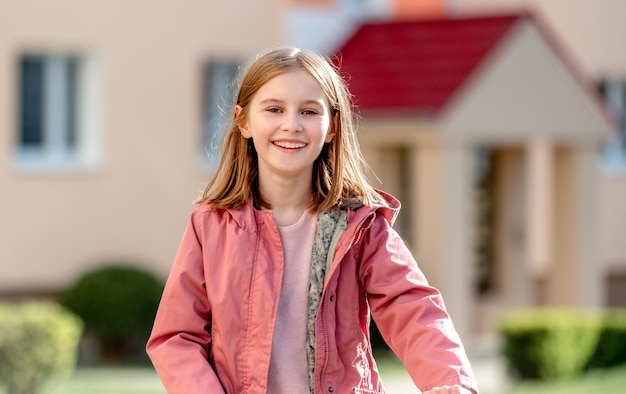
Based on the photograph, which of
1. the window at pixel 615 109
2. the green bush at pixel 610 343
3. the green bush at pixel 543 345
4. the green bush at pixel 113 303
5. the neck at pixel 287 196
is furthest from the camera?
the window at pixel 615 109

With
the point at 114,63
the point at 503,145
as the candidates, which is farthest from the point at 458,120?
the point at 114,63

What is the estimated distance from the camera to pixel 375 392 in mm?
3846

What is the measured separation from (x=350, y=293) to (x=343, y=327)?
0.09m

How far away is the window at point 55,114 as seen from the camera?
17.0 m

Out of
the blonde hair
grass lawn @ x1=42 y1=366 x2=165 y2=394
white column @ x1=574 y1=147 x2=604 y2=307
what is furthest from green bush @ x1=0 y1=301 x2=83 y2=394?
the blonde hair

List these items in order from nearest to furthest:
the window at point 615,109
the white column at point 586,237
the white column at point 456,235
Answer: the white column at point 456,235
the white column at point 586,237
the window at point 615,109

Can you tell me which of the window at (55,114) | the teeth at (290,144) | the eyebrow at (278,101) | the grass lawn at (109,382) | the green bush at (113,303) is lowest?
the grass lawn at (109,382)

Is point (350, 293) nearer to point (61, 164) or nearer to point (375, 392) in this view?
point (375, 392)

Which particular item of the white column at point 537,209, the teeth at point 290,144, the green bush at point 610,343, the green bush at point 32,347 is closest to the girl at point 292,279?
the teeth at point 290,144

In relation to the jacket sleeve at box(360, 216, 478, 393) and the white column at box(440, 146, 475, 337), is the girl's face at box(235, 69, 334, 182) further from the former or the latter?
the white column at box(440, 146, 475, 337)

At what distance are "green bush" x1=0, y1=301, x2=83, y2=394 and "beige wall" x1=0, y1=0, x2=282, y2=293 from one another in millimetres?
3792

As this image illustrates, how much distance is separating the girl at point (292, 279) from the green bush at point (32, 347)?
29.1 ft

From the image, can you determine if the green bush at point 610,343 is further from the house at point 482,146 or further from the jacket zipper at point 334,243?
the jacket zipper at point 334,243

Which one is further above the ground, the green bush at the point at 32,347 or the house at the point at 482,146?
the house at the point at 482,146
